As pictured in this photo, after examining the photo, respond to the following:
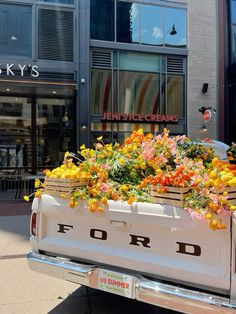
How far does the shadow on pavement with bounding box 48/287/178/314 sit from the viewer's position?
378 cm

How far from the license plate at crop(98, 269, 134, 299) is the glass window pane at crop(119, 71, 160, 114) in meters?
13.2

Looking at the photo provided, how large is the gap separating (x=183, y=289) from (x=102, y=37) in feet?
47.7

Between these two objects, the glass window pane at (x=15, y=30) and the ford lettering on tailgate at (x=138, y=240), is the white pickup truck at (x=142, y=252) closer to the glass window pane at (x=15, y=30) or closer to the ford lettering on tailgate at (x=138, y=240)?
the ford lettering on tailgate at (x=138, y=240)

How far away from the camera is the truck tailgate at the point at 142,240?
2684 mm

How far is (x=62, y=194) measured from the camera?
11.5 feet

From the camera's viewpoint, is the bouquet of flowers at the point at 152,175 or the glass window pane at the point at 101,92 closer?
the bouquet of flowers at the point at 152,175

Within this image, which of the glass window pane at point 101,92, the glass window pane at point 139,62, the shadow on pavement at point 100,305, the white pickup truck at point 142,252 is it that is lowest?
the shadow on pavement at point 100,305

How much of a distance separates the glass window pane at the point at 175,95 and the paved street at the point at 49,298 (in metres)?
12.6

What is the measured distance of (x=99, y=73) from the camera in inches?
622

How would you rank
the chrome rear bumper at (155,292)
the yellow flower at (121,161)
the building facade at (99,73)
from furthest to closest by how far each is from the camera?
the building facade at (99,73)
the yellow flower at (121,161)
the chrome rear bumper at (155,292)

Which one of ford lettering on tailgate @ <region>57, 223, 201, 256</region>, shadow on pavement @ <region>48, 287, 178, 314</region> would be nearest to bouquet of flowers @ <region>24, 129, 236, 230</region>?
ford lettering on tailgate @ <region>57, 223, 201, 256</region>

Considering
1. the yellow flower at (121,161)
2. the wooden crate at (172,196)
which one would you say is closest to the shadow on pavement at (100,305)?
the wooden crate at (172,196)

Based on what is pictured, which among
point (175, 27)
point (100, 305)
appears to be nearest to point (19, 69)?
point (175, 27)

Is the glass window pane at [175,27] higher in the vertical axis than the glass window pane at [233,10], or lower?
lower
